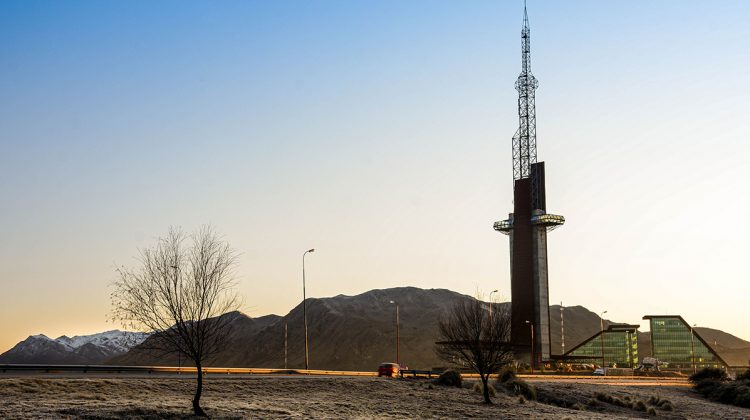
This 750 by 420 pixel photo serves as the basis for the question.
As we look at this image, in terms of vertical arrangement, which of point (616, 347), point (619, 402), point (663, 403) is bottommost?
point (616, 347)

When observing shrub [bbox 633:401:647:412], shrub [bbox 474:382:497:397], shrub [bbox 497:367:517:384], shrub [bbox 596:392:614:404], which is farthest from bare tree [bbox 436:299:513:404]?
shrub [bbox 633:401:647:412]

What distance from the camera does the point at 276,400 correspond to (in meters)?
38.4

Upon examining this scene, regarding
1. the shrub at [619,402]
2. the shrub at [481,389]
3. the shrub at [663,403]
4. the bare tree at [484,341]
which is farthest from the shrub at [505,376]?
the shrub at [663,403]

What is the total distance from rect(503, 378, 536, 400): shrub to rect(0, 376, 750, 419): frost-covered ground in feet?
4.58

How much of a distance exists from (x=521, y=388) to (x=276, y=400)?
20655mm

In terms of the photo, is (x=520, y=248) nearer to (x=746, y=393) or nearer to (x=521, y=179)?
(x=521, y=179)

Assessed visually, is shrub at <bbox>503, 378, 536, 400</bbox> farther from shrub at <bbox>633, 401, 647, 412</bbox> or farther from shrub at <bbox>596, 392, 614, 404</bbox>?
shrub at <bbox>633, 401, 647, 412</bbox>

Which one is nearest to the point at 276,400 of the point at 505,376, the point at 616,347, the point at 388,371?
the point at 388,371

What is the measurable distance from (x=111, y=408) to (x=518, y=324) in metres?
114

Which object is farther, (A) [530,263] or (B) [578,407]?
(A) [530,263]

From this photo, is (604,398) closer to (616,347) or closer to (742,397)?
(742,397)

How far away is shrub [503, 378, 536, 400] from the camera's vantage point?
51.3 metres

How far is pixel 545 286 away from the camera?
136 m

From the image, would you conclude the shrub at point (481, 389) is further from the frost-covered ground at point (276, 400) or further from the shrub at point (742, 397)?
the shrub at point (742, 397)
